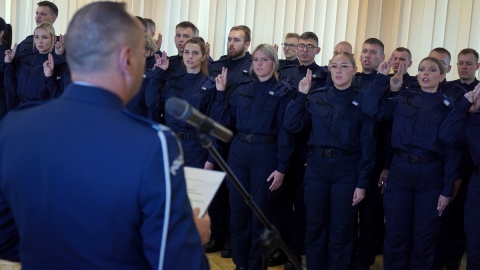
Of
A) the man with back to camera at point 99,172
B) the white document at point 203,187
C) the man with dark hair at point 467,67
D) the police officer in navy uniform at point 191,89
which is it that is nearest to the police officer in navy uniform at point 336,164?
the police officer in navy uniform at point 191,89

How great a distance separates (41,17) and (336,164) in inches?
139

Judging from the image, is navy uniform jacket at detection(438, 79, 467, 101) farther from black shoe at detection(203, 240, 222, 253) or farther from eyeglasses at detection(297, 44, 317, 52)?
black shoe at detection(203, 240, 222, 253)

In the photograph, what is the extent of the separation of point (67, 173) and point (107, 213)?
12 centimetres

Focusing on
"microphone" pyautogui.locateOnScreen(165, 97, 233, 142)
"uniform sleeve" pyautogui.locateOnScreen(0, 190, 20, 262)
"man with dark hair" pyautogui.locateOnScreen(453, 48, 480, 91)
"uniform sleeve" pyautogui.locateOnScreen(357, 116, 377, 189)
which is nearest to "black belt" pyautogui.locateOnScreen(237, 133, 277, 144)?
"uniform sleeve" pyautogui.locateOnScreen(357, 116, 377, 189)

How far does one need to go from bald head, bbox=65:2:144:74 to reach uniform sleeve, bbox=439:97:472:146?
2.90 m

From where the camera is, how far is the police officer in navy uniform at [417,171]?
4.05 meters

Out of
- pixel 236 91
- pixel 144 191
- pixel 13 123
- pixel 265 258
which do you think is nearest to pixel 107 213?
pixel 144 191

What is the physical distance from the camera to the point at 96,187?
1.39 m

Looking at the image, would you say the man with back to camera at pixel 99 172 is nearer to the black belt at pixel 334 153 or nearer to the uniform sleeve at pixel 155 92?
the black belt at pixel 334 153

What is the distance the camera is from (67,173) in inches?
55.4

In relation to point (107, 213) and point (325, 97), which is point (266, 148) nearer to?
point (325, 97)

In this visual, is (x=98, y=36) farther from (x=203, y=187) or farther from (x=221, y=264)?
(x=221, y=264)

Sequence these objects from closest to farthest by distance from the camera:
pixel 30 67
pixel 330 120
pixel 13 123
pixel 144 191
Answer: pixel 144 191 → pixel 13 123 → pixel 330 120 → pixel 30 67

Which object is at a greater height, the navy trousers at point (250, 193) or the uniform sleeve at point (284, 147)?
the uniform sleeve at point (284, 147)
